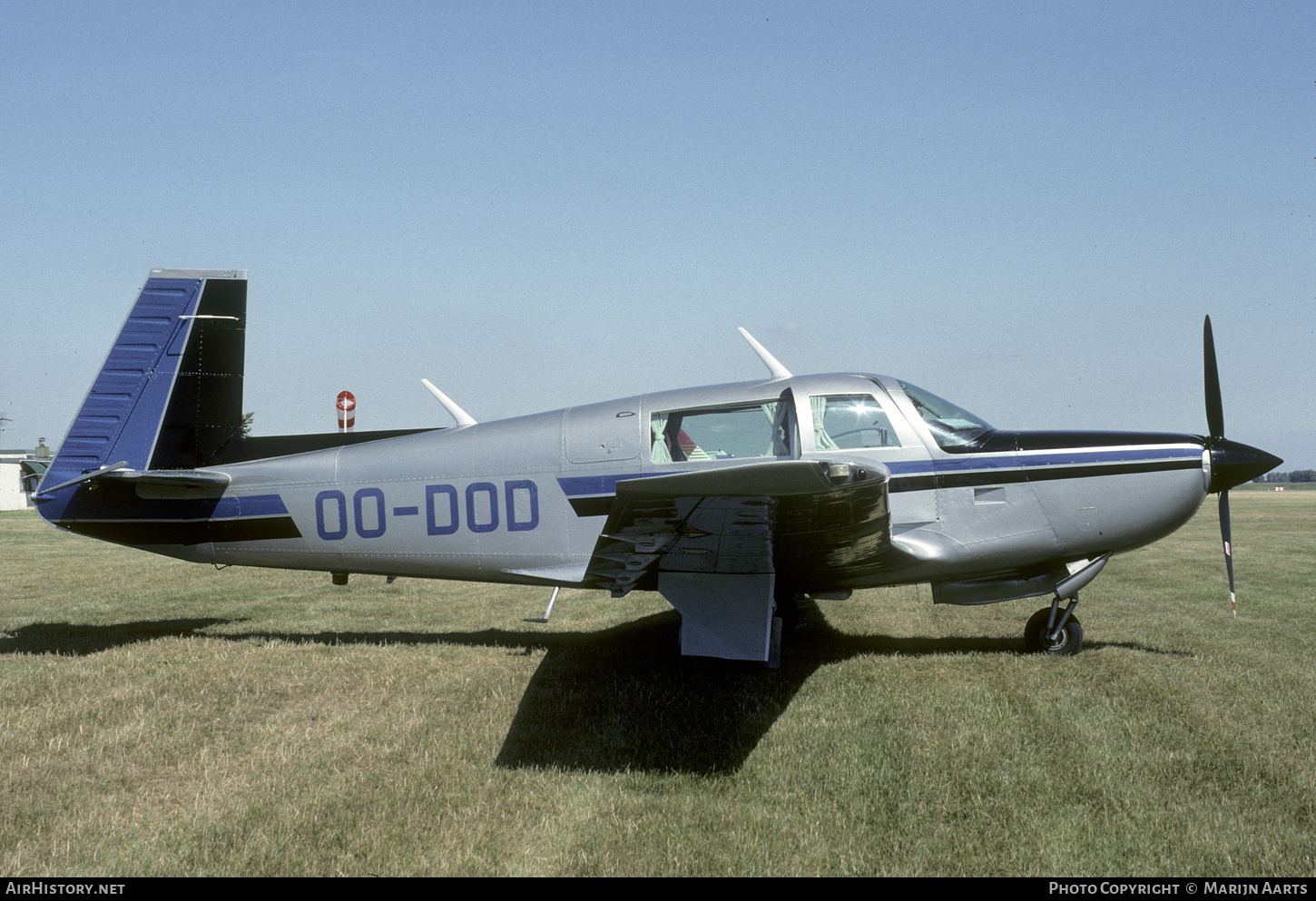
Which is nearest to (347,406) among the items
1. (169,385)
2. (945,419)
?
(169,385)

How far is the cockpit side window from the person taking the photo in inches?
230

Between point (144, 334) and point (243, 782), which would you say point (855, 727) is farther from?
point (144, 334)

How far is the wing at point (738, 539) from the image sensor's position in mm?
3350

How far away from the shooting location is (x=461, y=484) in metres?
6.33

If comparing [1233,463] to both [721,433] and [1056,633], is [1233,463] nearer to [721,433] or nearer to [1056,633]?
[1056,633]

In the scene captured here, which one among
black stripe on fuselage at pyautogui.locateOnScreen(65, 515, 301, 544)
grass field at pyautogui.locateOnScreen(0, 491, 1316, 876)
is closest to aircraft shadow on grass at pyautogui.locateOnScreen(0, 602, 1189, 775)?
grass field at pyautogui.locateOnScreen(0, 491, 1316, 876)

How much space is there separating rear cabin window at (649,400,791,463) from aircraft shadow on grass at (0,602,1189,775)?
1.65 metres

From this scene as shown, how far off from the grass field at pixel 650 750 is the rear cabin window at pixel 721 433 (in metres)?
1.66

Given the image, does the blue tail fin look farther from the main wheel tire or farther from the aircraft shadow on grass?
the main wheel tire

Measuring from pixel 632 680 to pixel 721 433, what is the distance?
1933 mm

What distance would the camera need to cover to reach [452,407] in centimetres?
709

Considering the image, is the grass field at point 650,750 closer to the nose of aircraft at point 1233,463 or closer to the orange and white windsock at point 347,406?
the nose of aircraft at point 1233,463

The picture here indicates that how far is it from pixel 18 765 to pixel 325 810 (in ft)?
6.20

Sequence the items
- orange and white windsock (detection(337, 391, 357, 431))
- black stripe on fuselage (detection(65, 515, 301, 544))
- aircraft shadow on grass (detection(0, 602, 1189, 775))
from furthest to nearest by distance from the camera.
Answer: orange and white windsock (detection(337, 391, 357, 431)), black stripe on fuselage (detection(65, 515, 301, 544)), aircraft shadow on grass (detection(0, 602, 1189, 775))
